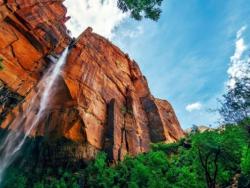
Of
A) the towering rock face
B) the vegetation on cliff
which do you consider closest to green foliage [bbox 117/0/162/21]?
the vegetation on cliff

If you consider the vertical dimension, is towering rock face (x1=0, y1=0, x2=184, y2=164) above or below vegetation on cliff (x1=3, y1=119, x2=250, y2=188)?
above

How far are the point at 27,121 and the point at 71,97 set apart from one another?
5396 millimetres

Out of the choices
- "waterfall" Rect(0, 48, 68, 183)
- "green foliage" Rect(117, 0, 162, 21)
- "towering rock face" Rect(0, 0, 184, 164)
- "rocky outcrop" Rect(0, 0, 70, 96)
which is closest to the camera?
"green foliage" Rect(117, 0, 162, 21)

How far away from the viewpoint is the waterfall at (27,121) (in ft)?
80.0

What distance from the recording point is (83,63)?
32094mm

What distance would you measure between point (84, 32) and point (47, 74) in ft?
44.0

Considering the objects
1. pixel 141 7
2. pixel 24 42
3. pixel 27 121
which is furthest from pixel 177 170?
pixel 24 42

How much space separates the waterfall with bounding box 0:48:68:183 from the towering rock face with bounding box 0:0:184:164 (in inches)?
23.1

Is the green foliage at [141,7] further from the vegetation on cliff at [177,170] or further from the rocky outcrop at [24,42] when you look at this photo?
the rocky outcrop at [24,42]

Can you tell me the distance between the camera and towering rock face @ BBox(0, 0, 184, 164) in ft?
80.6

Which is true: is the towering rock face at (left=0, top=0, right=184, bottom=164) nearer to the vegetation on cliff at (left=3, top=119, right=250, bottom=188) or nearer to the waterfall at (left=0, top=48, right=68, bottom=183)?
the waterfall at (left=0, top=48, right=68, bottom=183)

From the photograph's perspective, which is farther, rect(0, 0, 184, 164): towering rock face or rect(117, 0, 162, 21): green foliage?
rect(0, 0, 184, 164): towering rock face

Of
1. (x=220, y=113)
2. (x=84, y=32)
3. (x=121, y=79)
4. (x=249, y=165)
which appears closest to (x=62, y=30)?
(x=84, y=32)

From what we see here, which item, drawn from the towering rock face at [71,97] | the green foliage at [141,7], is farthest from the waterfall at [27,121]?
the green foliage at [141,7]
